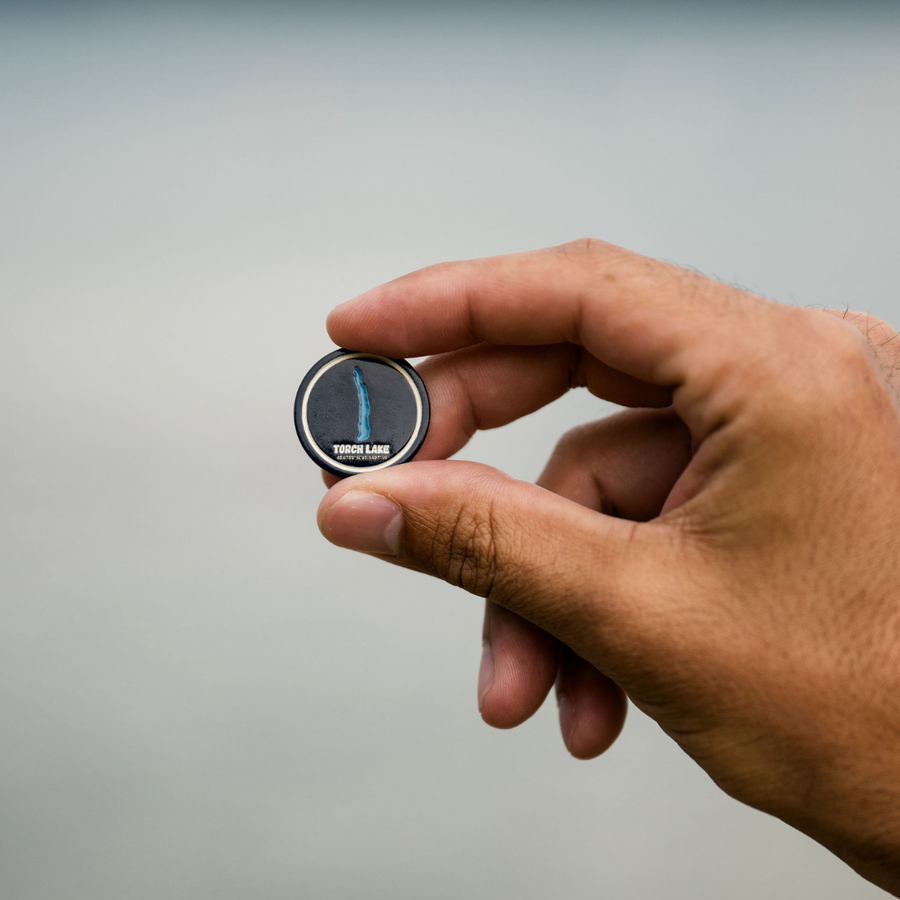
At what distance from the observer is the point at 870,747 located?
1.36 m

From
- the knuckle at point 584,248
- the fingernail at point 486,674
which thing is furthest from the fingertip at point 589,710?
the knuckle at point 584,248

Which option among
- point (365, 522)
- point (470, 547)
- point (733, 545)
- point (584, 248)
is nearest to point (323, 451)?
point (365, 522)

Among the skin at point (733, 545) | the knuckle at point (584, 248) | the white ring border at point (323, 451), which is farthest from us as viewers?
the white ring border at point (323, 451)

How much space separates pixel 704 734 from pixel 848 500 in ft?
1.72

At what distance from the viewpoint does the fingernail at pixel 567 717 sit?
1990 mm

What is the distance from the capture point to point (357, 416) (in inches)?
68.2

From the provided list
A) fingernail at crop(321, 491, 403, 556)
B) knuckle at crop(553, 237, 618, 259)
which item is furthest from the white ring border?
knuckle at crop(553, 237, 618, 259)

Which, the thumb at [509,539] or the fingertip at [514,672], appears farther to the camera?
the fingertip at [514,672]

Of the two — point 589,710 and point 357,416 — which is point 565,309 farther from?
point 589,710

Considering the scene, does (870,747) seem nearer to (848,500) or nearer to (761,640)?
(761,640)

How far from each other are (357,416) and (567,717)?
1.00 meters

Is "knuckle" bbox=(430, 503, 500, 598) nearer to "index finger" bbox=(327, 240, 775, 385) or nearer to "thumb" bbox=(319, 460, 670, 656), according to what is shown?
"thumb" bbox=(319, 460, 670, 656)

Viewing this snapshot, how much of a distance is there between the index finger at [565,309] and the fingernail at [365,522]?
47 centimetres

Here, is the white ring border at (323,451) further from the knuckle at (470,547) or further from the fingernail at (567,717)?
the fingernail at (567,717)
